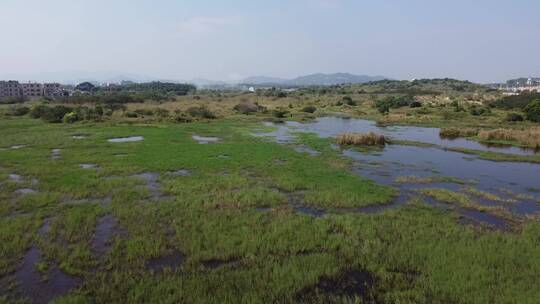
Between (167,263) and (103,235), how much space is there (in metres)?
3.25

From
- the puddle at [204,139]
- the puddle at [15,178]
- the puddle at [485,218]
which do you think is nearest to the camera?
the puddle at [485,218]

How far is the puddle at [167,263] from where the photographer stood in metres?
9.36

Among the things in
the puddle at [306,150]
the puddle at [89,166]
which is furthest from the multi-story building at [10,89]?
the puddle at [306,150]

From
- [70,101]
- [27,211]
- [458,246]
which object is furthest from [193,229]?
[70,101]

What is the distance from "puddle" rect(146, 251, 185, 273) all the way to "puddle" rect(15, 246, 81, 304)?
182 cm

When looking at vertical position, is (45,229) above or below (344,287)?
above

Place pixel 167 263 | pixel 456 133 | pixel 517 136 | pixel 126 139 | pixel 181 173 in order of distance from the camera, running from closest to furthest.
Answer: pixel 167 263
pixel 181 173
pixel 126 139
pixel 517 136
pixel 456 133

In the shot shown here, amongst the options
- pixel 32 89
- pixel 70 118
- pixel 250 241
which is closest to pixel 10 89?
pixel 32 89

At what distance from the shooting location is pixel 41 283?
28.1 feet

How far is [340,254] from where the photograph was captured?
1032cm

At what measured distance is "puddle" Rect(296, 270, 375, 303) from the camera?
8.18 metres

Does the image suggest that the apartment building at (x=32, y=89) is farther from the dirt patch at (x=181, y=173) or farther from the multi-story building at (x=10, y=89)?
the dirt patch at (x=181, y=173)

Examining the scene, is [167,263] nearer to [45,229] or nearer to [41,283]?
[41,283]

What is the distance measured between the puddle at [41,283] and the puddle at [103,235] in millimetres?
1320
